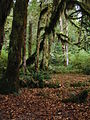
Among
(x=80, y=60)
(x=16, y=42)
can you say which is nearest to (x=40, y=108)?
(x=16, y=42)

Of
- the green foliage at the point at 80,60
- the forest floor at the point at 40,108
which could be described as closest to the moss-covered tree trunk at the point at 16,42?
the forest floor at the point at 40,108

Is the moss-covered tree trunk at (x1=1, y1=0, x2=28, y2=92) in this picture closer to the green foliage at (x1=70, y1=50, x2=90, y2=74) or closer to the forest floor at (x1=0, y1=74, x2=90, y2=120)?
the forest floor at (x1=0, y1=74, x2=90, y2=120)

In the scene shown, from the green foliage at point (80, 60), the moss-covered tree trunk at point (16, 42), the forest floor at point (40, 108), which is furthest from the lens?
the green foliage at point (80, 60)

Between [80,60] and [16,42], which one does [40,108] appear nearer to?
[16,42]

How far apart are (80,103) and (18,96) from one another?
2.64 meters

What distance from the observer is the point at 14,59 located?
9.37m

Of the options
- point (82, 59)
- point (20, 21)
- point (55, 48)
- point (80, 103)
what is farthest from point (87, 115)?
point (55, 48)

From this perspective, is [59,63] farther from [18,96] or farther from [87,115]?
[87,115]

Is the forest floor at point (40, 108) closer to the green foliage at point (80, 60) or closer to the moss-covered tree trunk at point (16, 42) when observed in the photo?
the moss-covered tree trunk at point (16, 42)

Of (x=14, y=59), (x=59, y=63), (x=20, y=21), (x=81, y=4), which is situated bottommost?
(x=59, y=63)

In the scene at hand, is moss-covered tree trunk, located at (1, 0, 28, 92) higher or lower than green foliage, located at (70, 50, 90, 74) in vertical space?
higher

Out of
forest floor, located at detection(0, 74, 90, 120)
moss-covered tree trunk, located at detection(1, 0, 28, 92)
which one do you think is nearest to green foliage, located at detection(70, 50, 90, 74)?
forest floor, located at detection(0, 74, 90, 120)

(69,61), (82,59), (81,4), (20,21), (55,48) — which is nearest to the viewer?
→ (20,21)

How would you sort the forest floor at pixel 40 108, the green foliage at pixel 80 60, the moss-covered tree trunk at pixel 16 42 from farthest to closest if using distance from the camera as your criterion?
the green foliage at pixel 80 60 → the moss-covered tree trunk at pixel 16 42 → the forest floor at pixel 40 108
